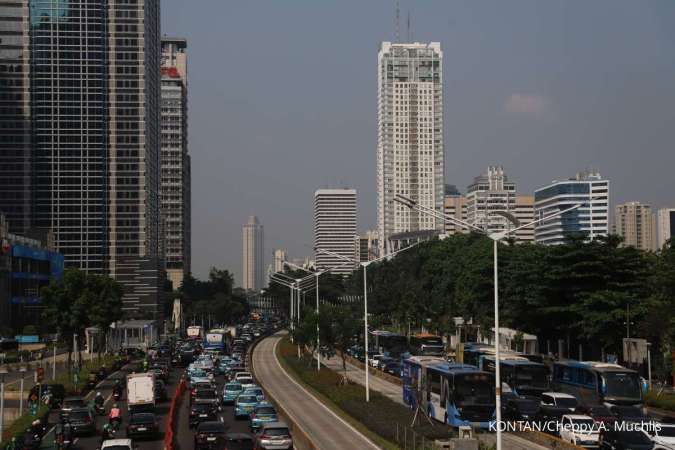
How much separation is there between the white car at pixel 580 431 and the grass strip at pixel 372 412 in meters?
4.60

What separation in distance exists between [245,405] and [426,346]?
41986mm

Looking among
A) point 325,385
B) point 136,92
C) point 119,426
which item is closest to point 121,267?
point 136,92

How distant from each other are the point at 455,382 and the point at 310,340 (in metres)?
43.1

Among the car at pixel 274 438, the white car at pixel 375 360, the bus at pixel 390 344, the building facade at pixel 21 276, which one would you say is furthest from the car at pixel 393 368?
the building facade at pixel 21 276

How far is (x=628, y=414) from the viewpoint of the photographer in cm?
4166

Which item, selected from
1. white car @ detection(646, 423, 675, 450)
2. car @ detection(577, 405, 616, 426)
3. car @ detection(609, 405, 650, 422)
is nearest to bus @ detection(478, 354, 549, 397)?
car @ detection(577, 405, 616, 426)

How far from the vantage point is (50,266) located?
469 feet

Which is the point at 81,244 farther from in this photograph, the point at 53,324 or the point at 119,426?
the point at 119,426

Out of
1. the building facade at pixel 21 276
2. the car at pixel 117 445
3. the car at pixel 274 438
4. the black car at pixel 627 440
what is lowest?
the car at pixel 274 438

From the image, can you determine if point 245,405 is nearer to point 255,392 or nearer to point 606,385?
point 255,392

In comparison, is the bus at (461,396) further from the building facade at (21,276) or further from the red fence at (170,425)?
the building facade at (21,276)

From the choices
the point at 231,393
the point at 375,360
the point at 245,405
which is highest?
the point at 245,405

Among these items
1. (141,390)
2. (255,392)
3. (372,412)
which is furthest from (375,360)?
(372,412)

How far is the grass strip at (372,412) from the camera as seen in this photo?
3744cm
